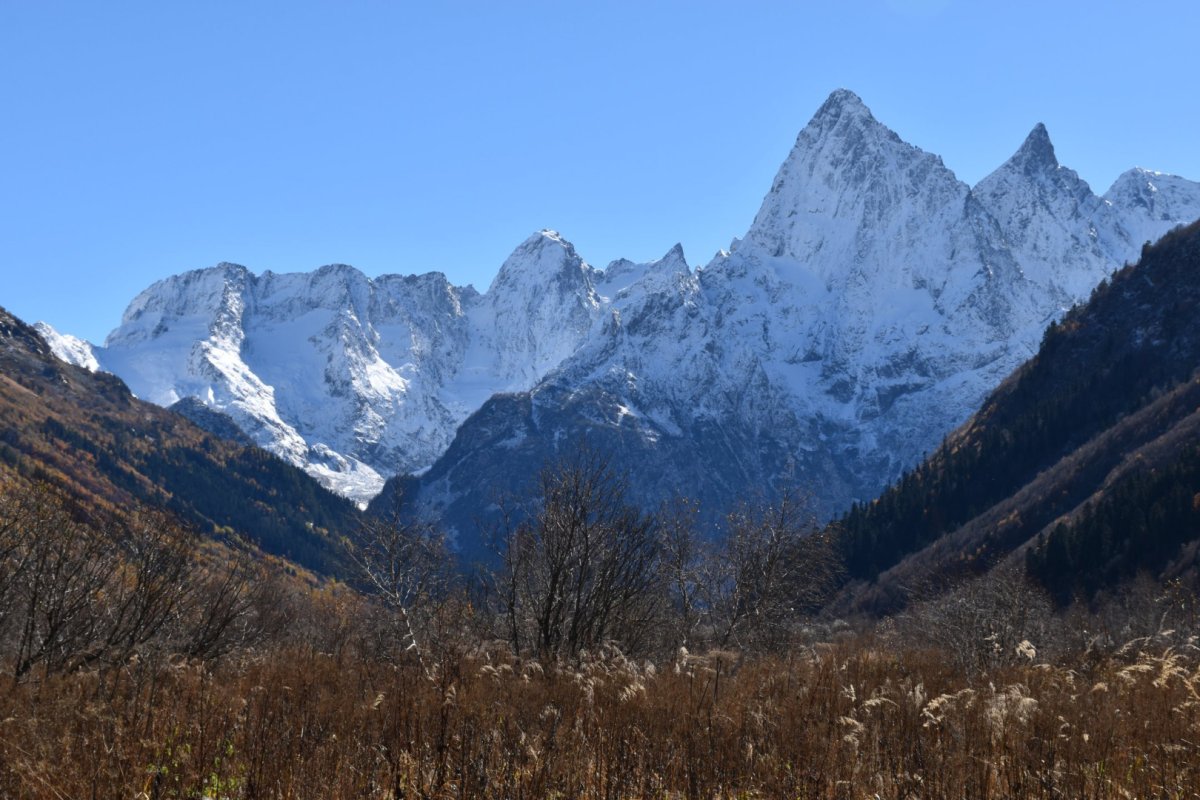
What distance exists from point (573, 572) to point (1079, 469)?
105 meters

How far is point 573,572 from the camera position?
2694 cm

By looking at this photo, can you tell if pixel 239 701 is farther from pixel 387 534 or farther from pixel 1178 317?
pixel 1178 317

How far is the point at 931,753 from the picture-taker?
9.55m

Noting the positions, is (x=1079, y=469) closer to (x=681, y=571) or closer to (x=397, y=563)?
(x=681, y=571)

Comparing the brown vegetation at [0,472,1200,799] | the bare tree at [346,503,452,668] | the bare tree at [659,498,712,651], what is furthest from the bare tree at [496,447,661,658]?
the bare tree at [346,503,452,668]

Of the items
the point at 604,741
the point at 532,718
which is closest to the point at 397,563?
the point at 532,718

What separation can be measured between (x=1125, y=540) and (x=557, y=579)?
2948 inches

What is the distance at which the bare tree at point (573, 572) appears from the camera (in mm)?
24562

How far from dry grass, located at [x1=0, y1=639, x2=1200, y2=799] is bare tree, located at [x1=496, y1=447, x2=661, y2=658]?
928 cm

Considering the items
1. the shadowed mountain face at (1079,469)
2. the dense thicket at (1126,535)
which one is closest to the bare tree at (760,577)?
the shadowed mountain face at (1079,469)

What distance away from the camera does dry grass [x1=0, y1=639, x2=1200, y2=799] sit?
831 centimetres

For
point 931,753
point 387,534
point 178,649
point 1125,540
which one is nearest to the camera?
point 931,753

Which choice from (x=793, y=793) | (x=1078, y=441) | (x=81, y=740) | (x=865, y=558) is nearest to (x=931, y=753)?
(x=793, y=793)

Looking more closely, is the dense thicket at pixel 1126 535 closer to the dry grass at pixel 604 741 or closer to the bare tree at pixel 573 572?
the bare tree at pixel 573 572
